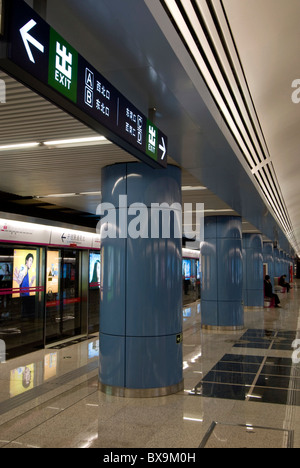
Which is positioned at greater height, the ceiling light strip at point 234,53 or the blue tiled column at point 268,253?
the ceiling light strip at point 234,53


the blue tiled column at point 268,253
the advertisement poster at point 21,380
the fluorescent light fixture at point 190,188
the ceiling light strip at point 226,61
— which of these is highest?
the ceiling light strip at point 226,61

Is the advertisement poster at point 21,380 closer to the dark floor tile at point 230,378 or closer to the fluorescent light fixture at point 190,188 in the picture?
the dark floor tile at point 230,378

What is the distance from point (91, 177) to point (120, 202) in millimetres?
1374

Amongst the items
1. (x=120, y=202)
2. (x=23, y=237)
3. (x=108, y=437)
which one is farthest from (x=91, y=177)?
(x=108, y=437)

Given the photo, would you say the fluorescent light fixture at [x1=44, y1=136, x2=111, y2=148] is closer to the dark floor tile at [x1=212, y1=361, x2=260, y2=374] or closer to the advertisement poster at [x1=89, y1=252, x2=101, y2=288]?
the dark floor tile at [x1=212, y1=361, x2=260, y2=374]

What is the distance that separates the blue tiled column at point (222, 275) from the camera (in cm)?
1241

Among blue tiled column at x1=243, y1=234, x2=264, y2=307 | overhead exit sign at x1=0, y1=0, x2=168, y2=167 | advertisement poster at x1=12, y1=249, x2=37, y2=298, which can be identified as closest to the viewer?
overhead exit sign at x1=0, y1=0, x2=168, y2=167

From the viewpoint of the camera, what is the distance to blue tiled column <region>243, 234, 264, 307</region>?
61.3 feet

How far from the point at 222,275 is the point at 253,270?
22.2ft

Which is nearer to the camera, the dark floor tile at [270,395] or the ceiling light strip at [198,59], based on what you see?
the ceiling light strip at [198,59]

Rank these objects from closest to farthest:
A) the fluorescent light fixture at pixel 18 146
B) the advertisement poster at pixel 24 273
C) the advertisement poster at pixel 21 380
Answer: the fluorescent light fixture at pixel 18 146 → the advertisement poster at pixel 21 380 → the advertisement poster at pixel 24 273

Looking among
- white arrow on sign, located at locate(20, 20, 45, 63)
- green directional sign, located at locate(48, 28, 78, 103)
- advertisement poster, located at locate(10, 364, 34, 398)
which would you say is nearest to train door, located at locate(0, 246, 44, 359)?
advertisement poster, located at locate(10, 364, 34, 398)

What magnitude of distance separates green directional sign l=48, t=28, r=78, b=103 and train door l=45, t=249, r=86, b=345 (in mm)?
8484

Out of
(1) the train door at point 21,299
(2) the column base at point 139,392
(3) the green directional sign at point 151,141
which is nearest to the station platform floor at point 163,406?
(2) the column base at point 139,392
